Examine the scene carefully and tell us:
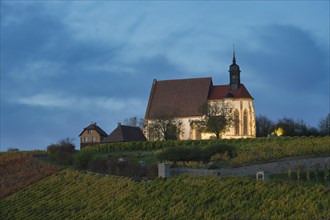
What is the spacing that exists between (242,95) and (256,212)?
52207mm

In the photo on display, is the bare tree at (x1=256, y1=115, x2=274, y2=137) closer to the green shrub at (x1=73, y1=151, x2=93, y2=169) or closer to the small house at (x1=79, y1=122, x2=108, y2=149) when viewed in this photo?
the small house at (x1=79, y1=122, x2=108, y2=149)

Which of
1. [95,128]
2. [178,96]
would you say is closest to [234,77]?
[178,96]

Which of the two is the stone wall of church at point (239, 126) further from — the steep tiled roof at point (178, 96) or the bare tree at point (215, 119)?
the bare tree at point (215, 119)

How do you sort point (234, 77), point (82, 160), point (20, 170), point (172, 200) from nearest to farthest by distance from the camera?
point (172, 200), point (82, 160), point (20, 170), point (234, 77)

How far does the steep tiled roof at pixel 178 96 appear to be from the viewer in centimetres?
7275

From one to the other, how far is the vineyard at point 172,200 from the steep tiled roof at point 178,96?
1610 inches

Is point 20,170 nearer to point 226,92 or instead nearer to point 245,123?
point 245,123

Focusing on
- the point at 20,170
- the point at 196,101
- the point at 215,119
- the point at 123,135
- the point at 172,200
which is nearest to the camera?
the point at 172,200

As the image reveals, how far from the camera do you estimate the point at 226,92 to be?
73000mm

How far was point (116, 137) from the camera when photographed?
60969 millimetres

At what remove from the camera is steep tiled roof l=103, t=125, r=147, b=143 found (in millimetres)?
60791

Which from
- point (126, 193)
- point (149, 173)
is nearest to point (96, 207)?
point (126, 193)

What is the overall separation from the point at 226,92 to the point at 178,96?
6.24 metres

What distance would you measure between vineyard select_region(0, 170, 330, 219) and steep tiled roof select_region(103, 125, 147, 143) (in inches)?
1108
